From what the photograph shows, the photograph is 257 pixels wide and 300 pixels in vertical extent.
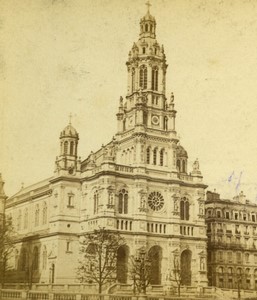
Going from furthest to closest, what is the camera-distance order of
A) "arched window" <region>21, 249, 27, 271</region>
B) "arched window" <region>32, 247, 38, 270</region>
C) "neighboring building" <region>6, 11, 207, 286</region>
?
"arched window" <region>21, 249, 27, 271</region>
"arched window" <region>32, 247, 38, 270</region>
"neighboring building" <region>6, 11, 207, 286</region>

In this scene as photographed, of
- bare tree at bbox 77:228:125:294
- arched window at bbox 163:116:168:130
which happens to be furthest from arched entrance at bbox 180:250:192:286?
arched window at bbox 163:116:168:130

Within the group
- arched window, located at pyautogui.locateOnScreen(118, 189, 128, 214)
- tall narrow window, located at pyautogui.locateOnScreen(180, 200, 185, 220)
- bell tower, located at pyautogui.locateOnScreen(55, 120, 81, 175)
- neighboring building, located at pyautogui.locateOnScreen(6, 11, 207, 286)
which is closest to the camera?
neighboring building, located at pyautogui.locateOnScreen(6, 11, 207, 286)

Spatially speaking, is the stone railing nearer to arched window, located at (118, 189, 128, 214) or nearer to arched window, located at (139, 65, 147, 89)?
arched window, located at (118, 189, 128, 214)

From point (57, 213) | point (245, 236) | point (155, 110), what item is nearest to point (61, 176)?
point (57, 213)

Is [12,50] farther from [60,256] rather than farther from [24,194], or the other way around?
[24,194]

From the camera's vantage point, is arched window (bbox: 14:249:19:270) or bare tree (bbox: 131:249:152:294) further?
arched window (bbox: 14:249:19:270)

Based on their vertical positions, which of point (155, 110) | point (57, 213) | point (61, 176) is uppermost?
point (155, 110)
